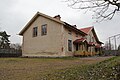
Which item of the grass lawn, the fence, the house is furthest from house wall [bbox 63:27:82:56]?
the grass lawn

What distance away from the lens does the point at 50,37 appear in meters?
27.7

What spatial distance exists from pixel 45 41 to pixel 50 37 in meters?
1.23

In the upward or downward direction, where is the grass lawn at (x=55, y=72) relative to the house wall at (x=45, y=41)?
downward

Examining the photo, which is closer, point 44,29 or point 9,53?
point 44,29

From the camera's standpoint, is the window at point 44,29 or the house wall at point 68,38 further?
the window at point 44,29

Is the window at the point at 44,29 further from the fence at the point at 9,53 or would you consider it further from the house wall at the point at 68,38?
the fence at the point at 9,53

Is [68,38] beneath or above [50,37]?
beneath

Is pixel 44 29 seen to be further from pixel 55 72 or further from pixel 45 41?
pixel 55 72

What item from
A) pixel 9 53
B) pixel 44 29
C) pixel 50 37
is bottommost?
pixel 9 53

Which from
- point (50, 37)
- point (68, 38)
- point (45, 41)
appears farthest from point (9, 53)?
point (68, 38)

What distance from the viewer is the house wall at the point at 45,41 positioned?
87.9 feet

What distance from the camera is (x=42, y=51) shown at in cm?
2858

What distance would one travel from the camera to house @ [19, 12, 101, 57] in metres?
26.8

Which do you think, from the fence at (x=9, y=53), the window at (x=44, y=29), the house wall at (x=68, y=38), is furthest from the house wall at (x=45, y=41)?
the fence at (x=9, y=53)
